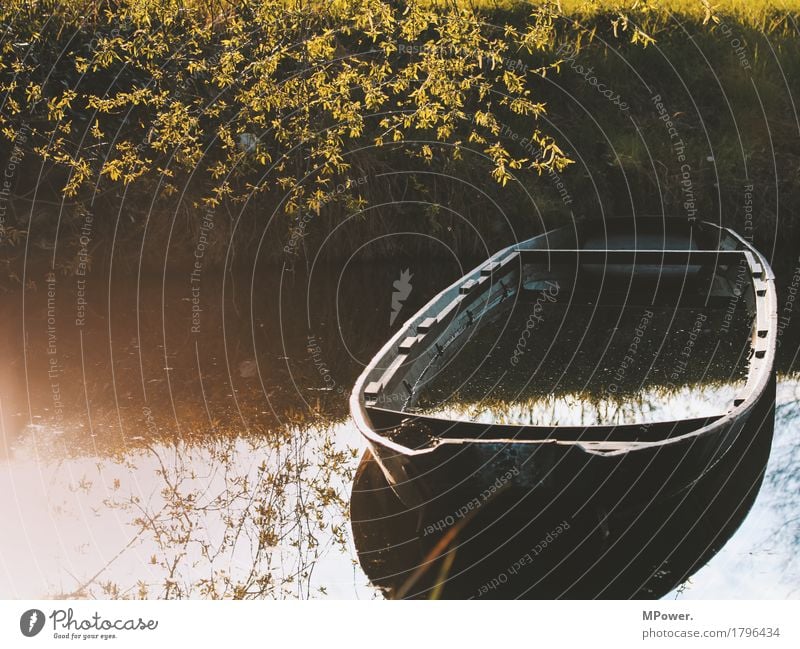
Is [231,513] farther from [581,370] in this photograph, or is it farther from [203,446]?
[581,370]

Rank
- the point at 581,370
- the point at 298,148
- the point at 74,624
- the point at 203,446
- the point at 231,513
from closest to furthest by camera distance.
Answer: the point at 74,624
the point at 231,513
the point at 203,446
the point at 581,370
the point at 298,148

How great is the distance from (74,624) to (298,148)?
3712 millimetres

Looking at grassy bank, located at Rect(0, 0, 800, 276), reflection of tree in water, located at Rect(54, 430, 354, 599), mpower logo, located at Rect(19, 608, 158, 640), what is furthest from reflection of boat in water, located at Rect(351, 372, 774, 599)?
grassy bank, located at Rect(0, 0, 800, 276)

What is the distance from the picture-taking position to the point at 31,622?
6.93 ft

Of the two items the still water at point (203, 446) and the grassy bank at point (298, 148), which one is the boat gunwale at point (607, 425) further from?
the grassy bank at point (298, 148)

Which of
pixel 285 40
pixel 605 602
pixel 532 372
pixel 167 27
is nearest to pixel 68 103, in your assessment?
pixel 167 27

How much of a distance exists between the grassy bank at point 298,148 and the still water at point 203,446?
388 millimetres

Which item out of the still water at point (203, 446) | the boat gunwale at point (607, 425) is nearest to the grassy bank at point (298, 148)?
the still water at point (203, 446)

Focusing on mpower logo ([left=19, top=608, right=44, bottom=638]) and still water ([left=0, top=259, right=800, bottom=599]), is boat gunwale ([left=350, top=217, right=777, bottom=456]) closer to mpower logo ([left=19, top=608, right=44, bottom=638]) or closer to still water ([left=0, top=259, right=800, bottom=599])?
still water ([left=0, top=259, right=800, bottom=599])

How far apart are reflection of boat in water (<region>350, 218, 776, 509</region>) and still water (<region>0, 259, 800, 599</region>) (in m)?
0.30

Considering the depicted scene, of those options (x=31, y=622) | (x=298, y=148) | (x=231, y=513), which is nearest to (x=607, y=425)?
(x=231, y=513)

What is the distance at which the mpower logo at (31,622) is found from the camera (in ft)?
6.86

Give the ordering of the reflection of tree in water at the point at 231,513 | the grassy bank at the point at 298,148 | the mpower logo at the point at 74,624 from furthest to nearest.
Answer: the grassy bank at the point at 298,148 < the reflection of tree in water at the point at 231,513 < the mpower logo at the point at 74,624

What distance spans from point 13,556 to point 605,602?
1585mm
